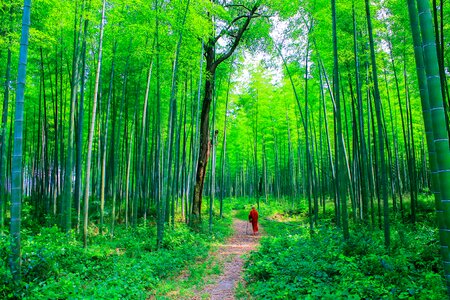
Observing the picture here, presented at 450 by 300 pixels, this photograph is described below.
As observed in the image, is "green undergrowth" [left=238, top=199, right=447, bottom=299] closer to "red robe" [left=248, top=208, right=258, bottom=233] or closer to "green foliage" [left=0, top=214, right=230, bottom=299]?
"green foliage" [left=0, top=214, right=230, bottom=299]

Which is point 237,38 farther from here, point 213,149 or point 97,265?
point 97,265

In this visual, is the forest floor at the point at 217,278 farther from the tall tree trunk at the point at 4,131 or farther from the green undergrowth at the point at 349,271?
the tall tree trunk at the point at 4,131

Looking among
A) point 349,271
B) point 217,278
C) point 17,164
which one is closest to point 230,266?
point 217,278

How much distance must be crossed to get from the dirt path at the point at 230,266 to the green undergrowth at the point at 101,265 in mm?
459

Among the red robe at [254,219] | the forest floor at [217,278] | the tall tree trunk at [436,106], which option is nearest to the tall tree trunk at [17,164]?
the forest floor at [217,278]

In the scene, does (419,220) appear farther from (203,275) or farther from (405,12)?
(203,275)

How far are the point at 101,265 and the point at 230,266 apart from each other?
259cm

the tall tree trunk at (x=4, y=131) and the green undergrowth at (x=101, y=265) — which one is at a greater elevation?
the tall tree trunk at (x=4, y=131)

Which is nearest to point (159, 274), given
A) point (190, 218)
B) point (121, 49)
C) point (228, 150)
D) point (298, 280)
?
point (298, 280)

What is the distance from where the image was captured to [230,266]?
647cm

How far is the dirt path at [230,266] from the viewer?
468 centimetres

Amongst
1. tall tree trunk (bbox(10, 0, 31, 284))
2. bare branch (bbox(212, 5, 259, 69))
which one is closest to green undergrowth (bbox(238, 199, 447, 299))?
tall tree trunk (bbox(10, 0, 31, 284))

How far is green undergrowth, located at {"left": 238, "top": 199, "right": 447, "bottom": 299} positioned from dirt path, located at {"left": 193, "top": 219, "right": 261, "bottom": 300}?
1.05 ft

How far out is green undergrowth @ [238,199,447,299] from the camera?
133 inches
